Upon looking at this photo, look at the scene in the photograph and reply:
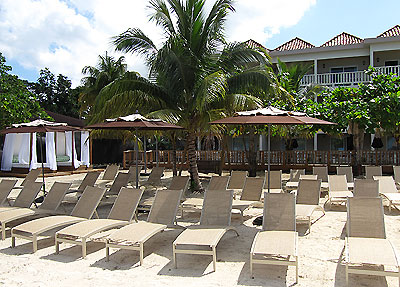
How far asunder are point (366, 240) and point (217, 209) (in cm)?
238

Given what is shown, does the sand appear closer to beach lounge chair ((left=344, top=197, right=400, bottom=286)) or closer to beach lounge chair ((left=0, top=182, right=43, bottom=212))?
beach lounge chair ((left=344, top=197, right=400, bottom=286))

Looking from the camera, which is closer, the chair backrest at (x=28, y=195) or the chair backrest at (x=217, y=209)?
the chair backrest at (x=217, y=209)

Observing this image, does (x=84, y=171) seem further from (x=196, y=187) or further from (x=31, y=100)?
(x=196, y=187)

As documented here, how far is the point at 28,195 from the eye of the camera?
800 cm

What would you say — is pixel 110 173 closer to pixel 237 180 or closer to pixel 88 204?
pixel 237 180

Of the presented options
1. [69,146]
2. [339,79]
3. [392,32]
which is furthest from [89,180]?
[392,32]

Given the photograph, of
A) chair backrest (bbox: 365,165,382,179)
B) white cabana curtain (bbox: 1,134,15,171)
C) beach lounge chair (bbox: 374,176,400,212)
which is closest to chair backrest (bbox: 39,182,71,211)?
beach lounge chair (bbox: 374,176,400,212)

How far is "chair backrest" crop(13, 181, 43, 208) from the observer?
787 cm

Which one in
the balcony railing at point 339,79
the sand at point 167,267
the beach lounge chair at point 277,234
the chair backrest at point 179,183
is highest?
the balcony railing at point 339,79

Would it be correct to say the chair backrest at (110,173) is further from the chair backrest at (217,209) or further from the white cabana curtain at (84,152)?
the white cabana curtain at (84,152)

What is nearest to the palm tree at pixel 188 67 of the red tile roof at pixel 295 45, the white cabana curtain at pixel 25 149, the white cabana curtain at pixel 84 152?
the white cabana curtain at pixel 25 149

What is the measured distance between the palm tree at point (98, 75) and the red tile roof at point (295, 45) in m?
11.0

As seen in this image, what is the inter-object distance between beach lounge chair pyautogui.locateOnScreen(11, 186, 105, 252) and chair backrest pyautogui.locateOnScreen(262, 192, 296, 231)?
313 centimetres

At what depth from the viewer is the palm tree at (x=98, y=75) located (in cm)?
2086
